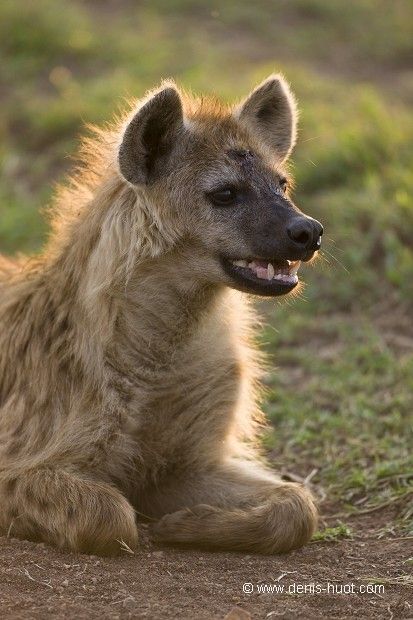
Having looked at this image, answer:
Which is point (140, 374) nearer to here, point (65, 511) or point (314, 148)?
point (65, 511)

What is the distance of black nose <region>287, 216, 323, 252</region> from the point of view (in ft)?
11.6

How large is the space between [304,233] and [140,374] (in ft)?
2.11

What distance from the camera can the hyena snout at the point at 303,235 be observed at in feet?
11.6

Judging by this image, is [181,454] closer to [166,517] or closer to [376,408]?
[166,517]

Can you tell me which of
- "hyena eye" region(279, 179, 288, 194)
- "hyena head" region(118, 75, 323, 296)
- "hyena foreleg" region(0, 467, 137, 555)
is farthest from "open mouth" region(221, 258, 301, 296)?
"hyena foreleg" region(0, 467, 137, 555)

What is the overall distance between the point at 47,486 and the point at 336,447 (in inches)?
57.5

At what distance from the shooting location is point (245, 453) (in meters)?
4.06

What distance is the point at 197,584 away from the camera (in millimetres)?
3219

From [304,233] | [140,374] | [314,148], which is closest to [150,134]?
[304,233]

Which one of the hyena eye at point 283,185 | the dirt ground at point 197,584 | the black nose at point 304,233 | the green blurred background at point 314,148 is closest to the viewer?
the dirt ground at point 197,584

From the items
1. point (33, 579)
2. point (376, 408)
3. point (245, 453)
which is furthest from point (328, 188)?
point (33, 579)

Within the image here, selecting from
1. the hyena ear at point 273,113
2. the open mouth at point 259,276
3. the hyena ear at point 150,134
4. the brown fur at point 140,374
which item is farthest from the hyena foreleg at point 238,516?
the hyena ear at point 273,113

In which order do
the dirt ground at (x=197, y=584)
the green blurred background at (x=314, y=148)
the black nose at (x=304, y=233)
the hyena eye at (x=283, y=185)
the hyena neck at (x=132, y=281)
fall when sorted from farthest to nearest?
the green blurred background at (x=314, y=148) < the hyena eye at (x=283, y=185) < the hyena neck at (x=132, y=281) < the black nose at (x=304, y=233) < the dirt ground at (x=197, y=584)

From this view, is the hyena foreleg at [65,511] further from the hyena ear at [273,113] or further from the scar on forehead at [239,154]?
the hyena ear at [273,113]
